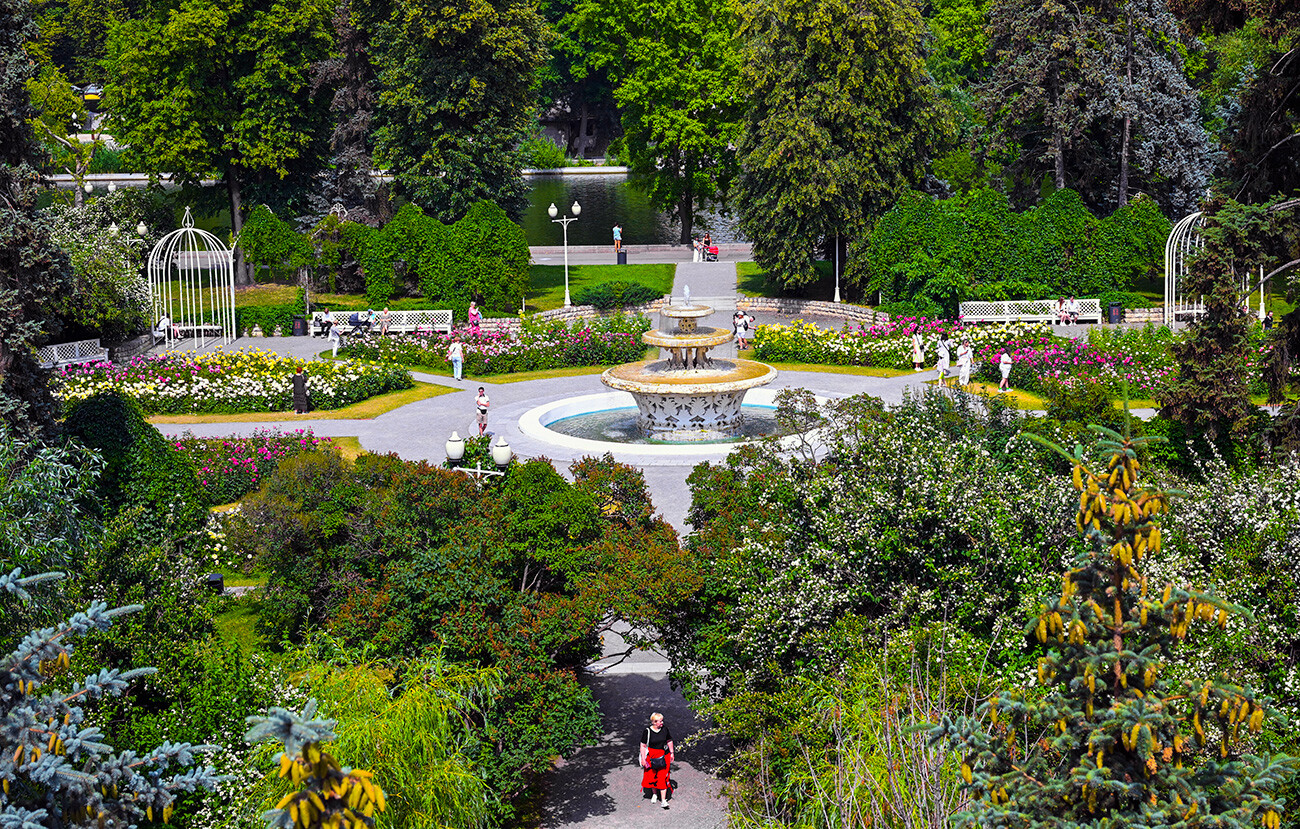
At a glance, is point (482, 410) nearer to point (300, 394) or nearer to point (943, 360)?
point (300, 394)

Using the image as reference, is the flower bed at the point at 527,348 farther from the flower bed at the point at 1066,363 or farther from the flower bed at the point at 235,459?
the flower bed at the point at 235,459

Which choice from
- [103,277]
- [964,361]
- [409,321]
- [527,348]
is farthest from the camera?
[409,321]

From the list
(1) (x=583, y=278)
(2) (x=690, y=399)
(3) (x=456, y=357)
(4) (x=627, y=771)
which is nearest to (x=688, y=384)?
(2) (x=690, y=399)

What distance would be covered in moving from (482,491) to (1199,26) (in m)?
12.1

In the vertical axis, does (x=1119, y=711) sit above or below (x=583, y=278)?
below

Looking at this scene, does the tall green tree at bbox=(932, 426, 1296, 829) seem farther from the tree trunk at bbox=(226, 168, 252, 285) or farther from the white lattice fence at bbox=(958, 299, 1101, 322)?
the tree trunk at bbox=(226, 168, 252, 285)

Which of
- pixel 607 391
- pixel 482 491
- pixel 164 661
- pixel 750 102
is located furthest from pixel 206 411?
pixel 750 102

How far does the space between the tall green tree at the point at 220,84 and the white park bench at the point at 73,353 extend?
41.4ft

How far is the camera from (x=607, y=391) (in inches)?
1179

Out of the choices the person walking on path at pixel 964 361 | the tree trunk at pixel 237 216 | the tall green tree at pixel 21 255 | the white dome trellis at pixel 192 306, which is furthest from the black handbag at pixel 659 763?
the tree trunk at pixel 237 216

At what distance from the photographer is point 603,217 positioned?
221 feet

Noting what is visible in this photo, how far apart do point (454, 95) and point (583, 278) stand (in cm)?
946

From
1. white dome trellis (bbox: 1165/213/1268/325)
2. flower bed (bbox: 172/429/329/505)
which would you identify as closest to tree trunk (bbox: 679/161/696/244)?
white dome trellis (bbox: 1165/213/1268/325)

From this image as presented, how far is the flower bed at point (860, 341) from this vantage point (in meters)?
32.2
